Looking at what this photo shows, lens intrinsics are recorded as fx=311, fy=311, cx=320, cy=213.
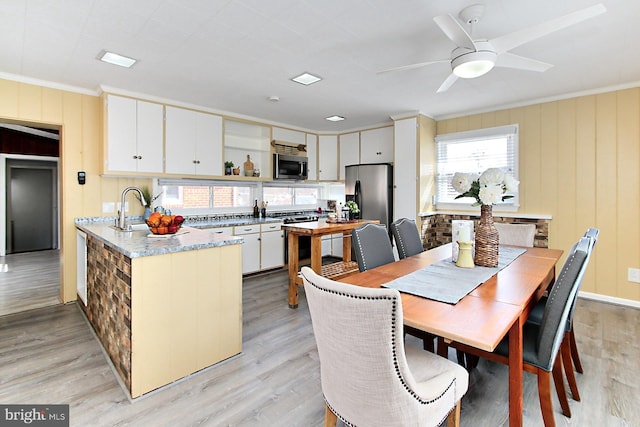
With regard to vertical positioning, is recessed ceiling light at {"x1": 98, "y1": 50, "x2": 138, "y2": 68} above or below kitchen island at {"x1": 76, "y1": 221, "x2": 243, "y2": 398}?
above

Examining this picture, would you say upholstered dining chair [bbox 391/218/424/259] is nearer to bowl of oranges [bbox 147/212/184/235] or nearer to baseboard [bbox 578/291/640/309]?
bowl of oranges [bbox 147/212/184/235]

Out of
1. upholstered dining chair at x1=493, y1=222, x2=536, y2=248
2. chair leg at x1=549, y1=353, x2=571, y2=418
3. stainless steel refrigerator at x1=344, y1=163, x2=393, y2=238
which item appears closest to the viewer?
chair leg at x1=549, y1=353, x2=571, y2=418

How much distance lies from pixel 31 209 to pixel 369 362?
8.60 meters

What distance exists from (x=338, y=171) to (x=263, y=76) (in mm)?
2990

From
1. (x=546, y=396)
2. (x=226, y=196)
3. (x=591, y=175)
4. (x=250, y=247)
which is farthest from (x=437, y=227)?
(x=546, y=396)

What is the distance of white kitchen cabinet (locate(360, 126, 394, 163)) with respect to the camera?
520 centimetres

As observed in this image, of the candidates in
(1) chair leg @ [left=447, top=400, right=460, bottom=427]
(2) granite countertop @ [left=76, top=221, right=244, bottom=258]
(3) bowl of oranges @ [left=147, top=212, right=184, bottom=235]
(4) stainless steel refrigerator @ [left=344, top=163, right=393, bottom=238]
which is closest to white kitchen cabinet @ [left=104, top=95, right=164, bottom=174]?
(2) granite countertop @ [left=76, top=221, right=244, bottom=258]

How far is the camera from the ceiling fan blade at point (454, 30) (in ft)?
5.74

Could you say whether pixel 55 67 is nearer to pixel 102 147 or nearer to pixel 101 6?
pixel 102 147

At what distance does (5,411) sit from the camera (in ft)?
5.90

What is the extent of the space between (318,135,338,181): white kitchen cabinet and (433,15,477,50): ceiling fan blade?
13.0 ft

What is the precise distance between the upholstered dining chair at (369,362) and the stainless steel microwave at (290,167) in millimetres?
4118

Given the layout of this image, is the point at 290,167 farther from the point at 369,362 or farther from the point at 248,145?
the point at 369,362

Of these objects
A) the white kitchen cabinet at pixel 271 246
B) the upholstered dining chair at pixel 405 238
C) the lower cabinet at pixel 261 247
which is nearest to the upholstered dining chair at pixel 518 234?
the upholstered dining chair at pixel 405 238
